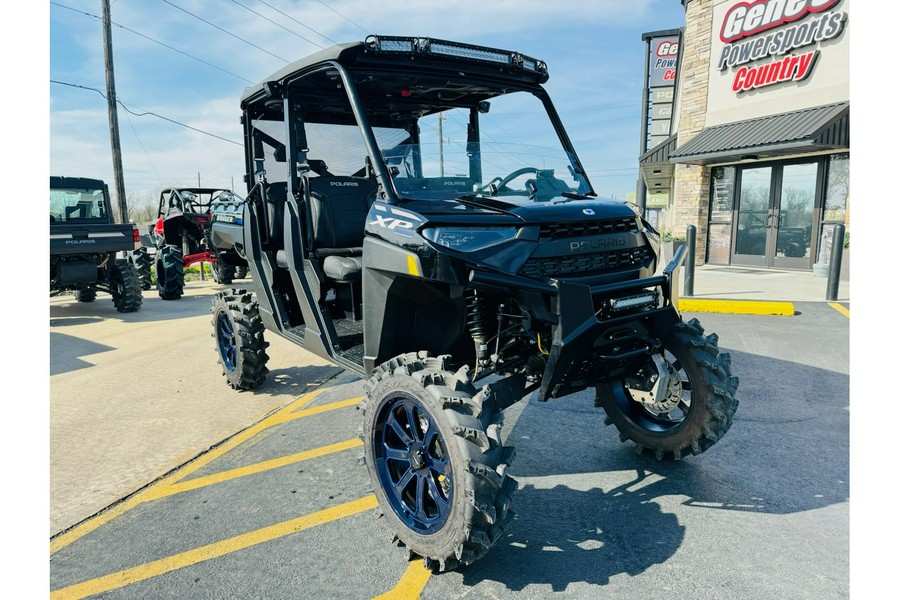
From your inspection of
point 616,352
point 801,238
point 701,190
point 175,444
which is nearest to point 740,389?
point 616,352

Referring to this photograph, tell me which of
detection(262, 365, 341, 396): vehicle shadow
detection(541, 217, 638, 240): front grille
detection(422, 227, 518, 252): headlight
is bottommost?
detection(262, 365, 341, 396): vehicle shadow

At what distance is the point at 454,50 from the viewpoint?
3654 millimetres

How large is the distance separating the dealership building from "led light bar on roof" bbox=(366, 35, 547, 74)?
35.9 feet

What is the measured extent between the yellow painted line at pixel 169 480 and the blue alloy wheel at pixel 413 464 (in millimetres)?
1697

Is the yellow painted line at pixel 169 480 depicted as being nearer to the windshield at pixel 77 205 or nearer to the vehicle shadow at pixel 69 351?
the vehicle shadow at pixel 69 351

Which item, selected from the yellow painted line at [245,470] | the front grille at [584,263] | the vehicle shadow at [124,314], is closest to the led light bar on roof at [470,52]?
the front grille at [584,263]

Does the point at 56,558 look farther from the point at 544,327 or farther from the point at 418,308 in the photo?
the point at 544,327

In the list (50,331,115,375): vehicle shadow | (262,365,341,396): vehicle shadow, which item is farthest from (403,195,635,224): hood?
(50,331,115,375): vehicle shadow

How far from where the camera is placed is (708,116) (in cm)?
1619

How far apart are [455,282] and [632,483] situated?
1865mm

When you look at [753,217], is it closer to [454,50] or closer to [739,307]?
[739,307]

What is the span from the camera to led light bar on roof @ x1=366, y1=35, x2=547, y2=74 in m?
3.45

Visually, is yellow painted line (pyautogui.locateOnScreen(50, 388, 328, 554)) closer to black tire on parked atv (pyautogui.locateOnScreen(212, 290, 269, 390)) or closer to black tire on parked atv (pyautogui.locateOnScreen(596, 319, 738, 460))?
black tire on parked atv (pyautogui.locateOnScreen(212, 290, 269, 390))

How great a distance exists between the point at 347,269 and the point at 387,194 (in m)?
0.79
